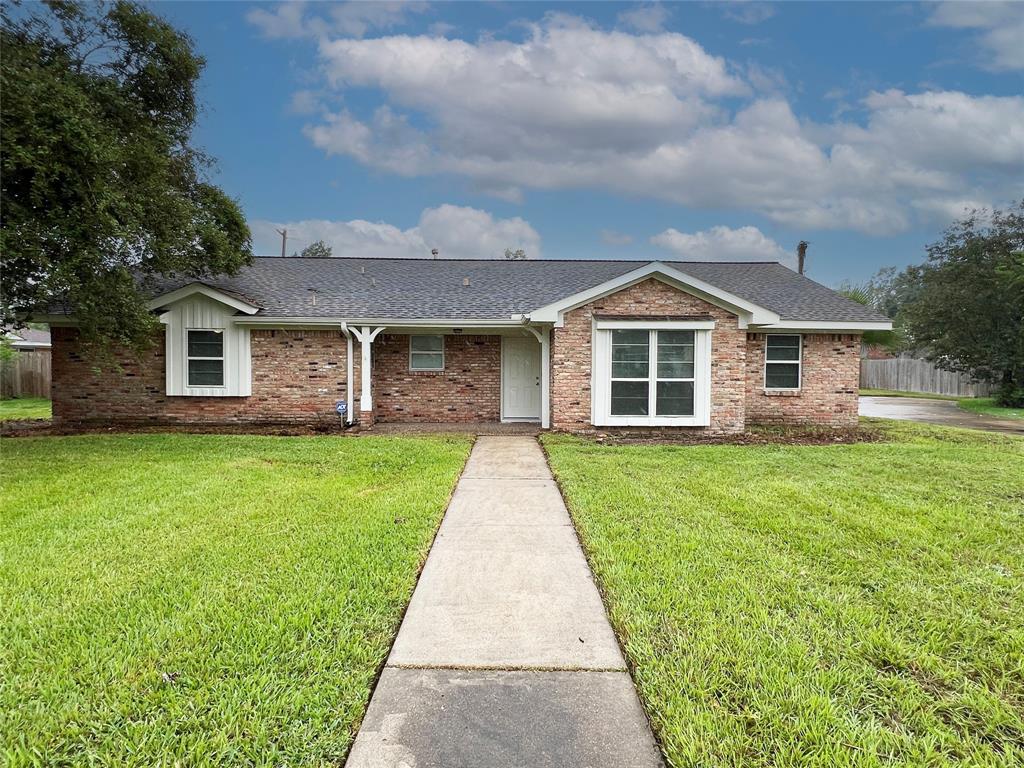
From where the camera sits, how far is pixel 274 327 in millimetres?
11695

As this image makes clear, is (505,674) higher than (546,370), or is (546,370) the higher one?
(546,370)

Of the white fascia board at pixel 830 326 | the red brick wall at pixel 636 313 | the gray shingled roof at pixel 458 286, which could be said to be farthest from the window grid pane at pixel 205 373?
the white fascia board at pixel 830 326

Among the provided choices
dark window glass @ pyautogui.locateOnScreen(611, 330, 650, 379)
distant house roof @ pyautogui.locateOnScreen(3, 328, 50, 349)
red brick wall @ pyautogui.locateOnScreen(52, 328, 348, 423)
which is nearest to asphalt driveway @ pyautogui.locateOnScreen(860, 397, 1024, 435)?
dark window glass @ pyautogui.locateOnScreen(611, 330, 650, 379)

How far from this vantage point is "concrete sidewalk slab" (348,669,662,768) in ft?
6.60

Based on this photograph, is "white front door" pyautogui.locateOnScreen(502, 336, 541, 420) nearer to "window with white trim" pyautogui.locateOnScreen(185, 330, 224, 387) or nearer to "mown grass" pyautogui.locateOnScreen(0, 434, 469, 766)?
"window with white trim" pyautogui.locateOnScreen(185, 330, 224, 387)

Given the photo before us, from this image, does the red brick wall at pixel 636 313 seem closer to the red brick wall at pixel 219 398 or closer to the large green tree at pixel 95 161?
the red brick wall at pixel 219 398

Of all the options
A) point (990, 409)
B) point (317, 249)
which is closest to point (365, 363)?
point (990, 409)

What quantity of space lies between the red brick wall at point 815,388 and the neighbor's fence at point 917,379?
14.8m

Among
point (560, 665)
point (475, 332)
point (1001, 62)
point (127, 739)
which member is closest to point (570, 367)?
point (475, 332)

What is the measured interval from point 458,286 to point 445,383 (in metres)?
2.68

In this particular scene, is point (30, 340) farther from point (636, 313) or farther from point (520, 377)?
point (636, 313)

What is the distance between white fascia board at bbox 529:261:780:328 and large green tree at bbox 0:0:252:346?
6761 millimetres

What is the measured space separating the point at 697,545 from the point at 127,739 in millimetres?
3714

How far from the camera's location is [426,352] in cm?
1308
